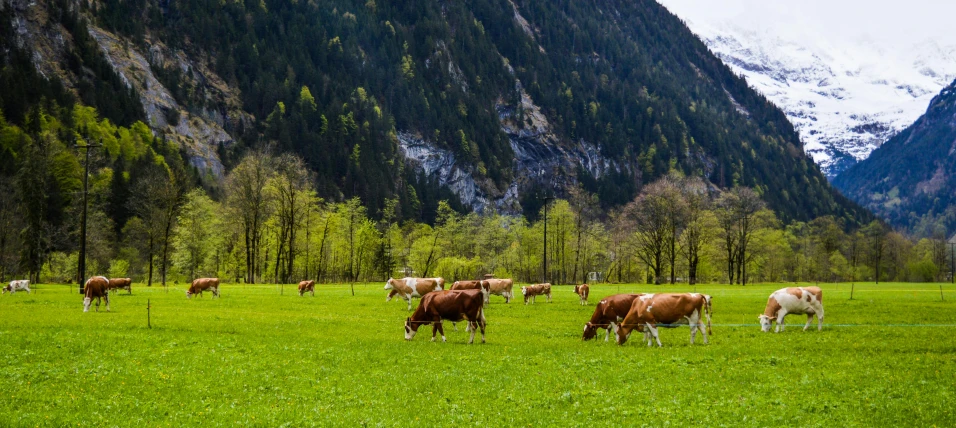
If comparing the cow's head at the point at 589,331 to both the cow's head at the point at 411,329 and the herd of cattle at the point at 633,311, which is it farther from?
the cow's head at the point at 411,329

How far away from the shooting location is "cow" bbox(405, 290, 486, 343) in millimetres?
23453

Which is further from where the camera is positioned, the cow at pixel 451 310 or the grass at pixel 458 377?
the cow at pixel 451 310

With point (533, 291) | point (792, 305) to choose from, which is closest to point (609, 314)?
point (792, 305)

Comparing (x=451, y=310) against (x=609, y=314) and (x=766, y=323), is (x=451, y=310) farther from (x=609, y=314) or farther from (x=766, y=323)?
(x=766, y=323)

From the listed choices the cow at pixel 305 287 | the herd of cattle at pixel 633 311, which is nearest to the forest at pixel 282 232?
the cow at pixel 305 287

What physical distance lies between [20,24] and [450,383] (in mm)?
183330

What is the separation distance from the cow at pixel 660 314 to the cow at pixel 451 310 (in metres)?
5.11

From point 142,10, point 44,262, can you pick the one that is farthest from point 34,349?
point 142,10

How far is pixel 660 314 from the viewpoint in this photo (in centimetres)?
2295

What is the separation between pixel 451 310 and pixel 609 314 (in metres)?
6.11

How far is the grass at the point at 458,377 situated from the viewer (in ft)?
43.1

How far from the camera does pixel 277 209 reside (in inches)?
3145

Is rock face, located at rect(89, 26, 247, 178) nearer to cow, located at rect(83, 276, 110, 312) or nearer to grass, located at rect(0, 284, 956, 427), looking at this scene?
cow, located at rect(83, 276, 110, 312)

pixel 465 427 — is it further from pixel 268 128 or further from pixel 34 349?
pixel 268 128
